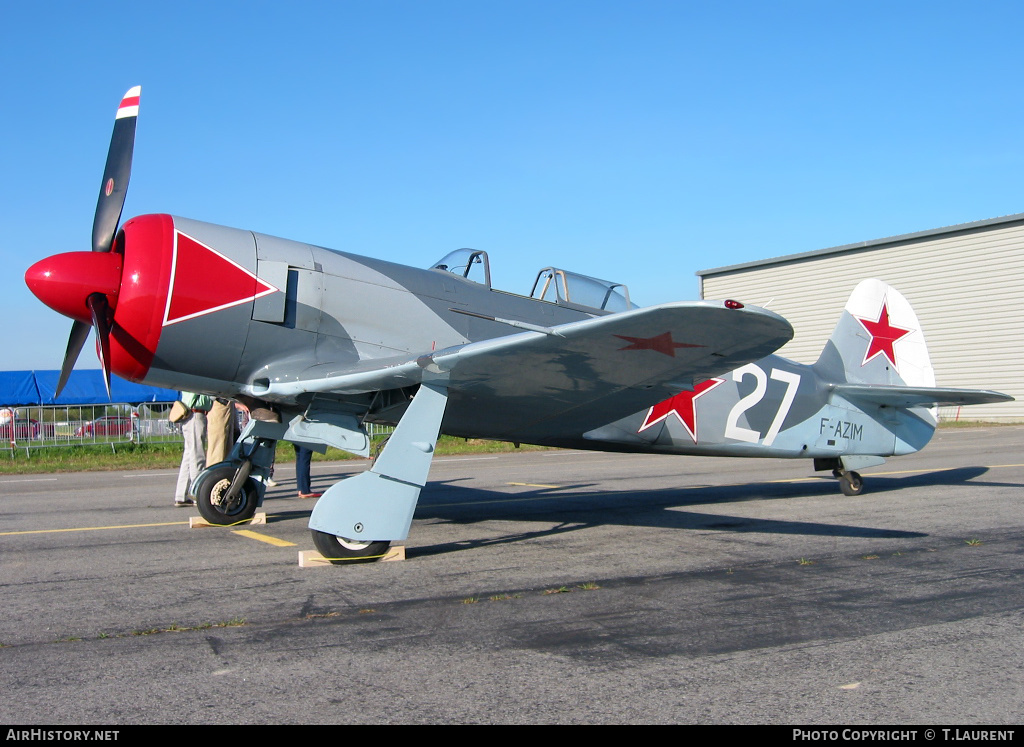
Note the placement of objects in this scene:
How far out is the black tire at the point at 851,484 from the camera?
10.5m

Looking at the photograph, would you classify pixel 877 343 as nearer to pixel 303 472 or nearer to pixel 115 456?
pixel 303 472

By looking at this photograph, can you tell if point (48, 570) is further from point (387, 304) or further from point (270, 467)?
point (387, 304)

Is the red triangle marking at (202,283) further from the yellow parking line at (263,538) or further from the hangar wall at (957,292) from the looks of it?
the hangar wall at (957,292)

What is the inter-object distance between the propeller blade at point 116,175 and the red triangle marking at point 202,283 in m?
0.75

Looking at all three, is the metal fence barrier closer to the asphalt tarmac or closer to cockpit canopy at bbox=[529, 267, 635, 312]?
the asphalt tarmac

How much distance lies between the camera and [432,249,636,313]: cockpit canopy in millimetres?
8203

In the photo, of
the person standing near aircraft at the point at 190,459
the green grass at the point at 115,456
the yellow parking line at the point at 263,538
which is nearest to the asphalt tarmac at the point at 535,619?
the yellow parking line at the point at 263,538

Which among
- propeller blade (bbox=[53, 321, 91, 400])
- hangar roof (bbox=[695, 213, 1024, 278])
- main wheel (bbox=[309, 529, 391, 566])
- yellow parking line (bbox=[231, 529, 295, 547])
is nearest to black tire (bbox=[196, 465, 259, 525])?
yellow parking line (bbox=[231, 529, 295, 547])

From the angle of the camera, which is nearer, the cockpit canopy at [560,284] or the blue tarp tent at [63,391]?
the cockpit canopy at [560,284]

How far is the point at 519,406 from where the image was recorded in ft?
23.3

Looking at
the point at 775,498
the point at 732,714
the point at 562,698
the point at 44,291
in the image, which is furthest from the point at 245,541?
the point at 775,498

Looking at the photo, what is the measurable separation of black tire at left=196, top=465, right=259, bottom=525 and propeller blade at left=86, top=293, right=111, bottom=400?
1.85m

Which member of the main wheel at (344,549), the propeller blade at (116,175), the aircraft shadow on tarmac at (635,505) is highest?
the propeller blade at (116,175)

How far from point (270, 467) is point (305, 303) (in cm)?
219
